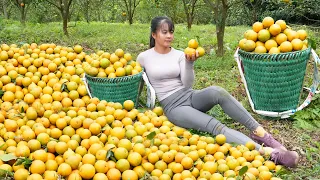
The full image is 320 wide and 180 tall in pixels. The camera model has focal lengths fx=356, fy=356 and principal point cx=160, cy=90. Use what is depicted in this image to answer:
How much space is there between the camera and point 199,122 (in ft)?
11.2

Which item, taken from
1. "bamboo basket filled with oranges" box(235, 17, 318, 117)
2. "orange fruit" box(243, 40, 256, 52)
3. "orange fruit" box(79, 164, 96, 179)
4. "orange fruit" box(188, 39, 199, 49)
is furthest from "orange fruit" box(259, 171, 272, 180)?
"orange fruit" box(243, 40, 256, 52)

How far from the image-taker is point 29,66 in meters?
4.18

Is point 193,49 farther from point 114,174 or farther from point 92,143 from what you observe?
point 114,174

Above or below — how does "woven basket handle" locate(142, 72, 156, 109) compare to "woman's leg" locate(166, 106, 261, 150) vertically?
above

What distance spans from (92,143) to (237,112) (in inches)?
54.2

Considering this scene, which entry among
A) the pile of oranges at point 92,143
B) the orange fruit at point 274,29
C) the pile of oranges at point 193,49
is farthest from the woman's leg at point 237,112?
the orange fruit at point 274,29

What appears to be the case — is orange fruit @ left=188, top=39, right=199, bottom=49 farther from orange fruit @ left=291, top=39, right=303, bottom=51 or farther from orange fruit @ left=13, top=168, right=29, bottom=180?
orange fruit @ left=13, top=168, right=29, bottom=180

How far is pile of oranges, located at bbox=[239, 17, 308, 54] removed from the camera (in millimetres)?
3777

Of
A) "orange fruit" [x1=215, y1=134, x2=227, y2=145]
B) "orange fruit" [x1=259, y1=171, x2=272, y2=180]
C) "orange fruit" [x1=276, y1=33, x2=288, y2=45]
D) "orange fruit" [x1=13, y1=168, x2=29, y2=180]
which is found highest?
"orange fruit" [x1=276, y1=33, x2=288, y2=45]

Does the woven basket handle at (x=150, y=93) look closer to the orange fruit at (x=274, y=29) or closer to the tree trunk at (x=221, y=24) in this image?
the orange fruit at (x=274, y=29)

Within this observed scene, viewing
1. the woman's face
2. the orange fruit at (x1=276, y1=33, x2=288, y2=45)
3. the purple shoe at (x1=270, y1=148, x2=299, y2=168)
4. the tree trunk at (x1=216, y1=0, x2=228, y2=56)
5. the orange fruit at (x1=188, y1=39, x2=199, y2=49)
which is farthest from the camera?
the tree trunk at (x1=216, y1=0, x2=228, y2=56)

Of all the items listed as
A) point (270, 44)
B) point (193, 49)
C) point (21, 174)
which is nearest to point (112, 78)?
point (193, 49)

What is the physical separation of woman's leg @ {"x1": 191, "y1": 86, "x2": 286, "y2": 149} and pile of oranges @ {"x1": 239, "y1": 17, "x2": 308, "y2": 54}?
803 millimetres

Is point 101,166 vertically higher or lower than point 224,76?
lower
